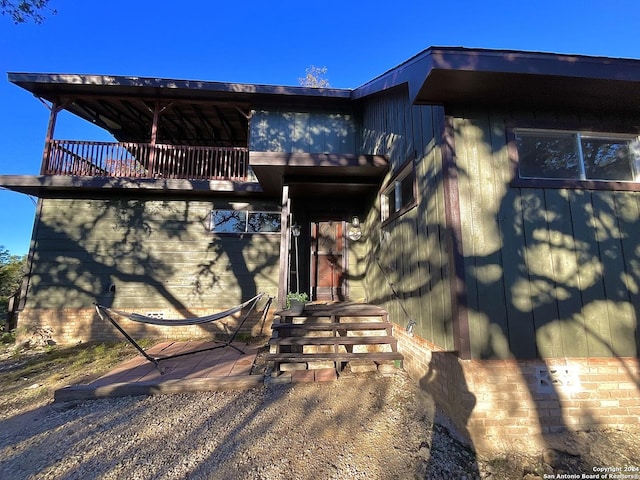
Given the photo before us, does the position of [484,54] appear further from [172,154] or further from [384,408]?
[172,154]

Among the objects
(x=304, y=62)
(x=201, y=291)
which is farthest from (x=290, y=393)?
(x=304, y=62)

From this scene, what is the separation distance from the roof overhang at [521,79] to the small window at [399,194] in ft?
3.41

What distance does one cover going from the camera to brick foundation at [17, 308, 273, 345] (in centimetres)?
580

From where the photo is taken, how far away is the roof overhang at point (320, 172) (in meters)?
4.44

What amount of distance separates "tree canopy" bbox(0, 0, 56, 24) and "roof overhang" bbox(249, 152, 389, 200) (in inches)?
166

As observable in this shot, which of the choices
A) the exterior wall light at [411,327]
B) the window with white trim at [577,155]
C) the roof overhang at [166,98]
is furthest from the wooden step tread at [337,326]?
the roof overhang at [166,98]

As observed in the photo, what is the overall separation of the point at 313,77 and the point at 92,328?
1425 centimetres

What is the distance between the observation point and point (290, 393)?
3154mm

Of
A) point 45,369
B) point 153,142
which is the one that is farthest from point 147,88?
point 45,369

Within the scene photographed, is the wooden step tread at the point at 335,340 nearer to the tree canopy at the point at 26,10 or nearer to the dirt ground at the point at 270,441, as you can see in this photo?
the dirt ground at the point at 270,441

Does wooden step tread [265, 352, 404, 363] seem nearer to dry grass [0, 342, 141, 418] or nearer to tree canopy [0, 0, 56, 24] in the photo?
dry grass [0, 342, 141, 418]

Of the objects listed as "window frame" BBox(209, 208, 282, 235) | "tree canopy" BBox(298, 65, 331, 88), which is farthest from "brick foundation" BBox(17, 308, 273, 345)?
"tree canopy" BBox(298, 65, 331, 88)

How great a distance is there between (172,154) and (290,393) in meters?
6.45

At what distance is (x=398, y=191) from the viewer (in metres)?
4.20
